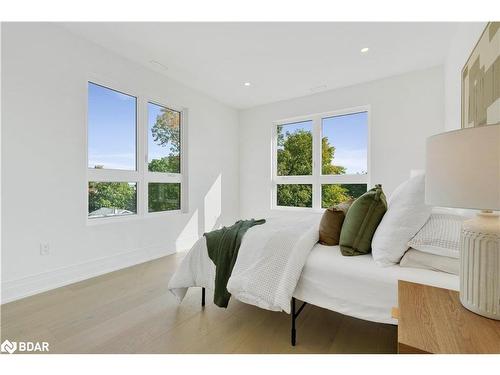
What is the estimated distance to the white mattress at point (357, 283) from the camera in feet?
4.25

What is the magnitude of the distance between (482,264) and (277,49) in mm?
2744

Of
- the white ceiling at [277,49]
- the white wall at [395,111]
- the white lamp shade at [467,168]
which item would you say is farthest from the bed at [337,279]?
the white wall at [395,111]

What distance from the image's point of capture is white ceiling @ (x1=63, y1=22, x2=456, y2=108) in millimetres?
2463

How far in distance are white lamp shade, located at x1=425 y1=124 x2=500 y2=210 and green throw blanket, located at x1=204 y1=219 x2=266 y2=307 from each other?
131 cm

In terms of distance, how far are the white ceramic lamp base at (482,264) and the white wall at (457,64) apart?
62.3 inches

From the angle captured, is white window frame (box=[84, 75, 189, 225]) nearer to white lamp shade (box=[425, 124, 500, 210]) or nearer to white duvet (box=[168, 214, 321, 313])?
white duvet (box=[168, 214, 321, 313])

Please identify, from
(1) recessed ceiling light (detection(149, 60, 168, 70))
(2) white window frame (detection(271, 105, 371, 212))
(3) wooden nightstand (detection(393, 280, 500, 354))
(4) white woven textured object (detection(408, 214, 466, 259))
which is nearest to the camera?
(3) wooden nightstand (detection(393, 280, 500, 354))

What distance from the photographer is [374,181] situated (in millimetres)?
3740

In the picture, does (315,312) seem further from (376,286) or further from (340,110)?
(340,110)

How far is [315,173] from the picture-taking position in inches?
170

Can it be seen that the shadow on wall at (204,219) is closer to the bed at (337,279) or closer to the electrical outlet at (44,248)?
the electrical outlet at (44,248)

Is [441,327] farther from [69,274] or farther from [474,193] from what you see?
[69,274]

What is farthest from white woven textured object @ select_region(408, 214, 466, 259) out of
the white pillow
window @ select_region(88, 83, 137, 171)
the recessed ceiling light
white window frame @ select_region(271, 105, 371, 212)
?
the recessed ceiling light
